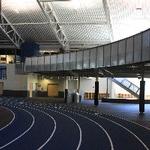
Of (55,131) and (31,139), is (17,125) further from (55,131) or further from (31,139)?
(31,139)

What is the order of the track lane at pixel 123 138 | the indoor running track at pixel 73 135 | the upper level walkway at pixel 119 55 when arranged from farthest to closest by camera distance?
the upper level walkway at pixel 119 55 < the track lane at pixel 123 138 < the indoor running track at pixel 73 135

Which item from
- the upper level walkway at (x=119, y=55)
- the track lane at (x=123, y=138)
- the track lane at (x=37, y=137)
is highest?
the upper level walkway at (x=119, y=55)

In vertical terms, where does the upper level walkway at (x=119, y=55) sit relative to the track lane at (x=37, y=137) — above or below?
above

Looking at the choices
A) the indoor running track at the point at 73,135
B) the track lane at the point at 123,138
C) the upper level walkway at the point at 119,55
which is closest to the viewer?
the indoor running track at the point at 73,135

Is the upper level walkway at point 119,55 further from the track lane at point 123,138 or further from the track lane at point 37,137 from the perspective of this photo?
the track lane at point 37,137

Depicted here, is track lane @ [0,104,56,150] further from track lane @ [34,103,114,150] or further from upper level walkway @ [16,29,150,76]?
upper level walkway @ [16,29,150,76]

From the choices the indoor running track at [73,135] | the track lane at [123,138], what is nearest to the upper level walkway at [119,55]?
the indoor running track at [73,135]

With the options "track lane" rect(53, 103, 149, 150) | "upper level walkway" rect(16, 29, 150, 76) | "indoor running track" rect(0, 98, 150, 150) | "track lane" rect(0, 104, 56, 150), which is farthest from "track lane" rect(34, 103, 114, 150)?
"upper level walkway" rect(16, 29, 150, 76)

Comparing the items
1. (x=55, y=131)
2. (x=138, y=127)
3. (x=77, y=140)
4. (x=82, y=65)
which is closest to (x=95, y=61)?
(x=82, y=65)

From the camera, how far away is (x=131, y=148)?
56.7 ft


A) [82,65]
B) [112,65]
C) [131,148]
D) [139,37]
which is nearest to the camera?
[131,148]

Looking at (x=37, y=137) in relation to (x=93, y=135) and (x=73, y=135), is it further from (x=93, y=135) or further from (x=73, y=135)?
(x=93, y=135)

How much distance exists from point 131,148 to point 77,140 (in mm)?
3004

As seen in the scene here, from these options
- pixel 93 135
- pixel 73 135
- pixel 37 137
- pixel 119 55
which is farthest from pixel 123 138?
pixel 119 55
